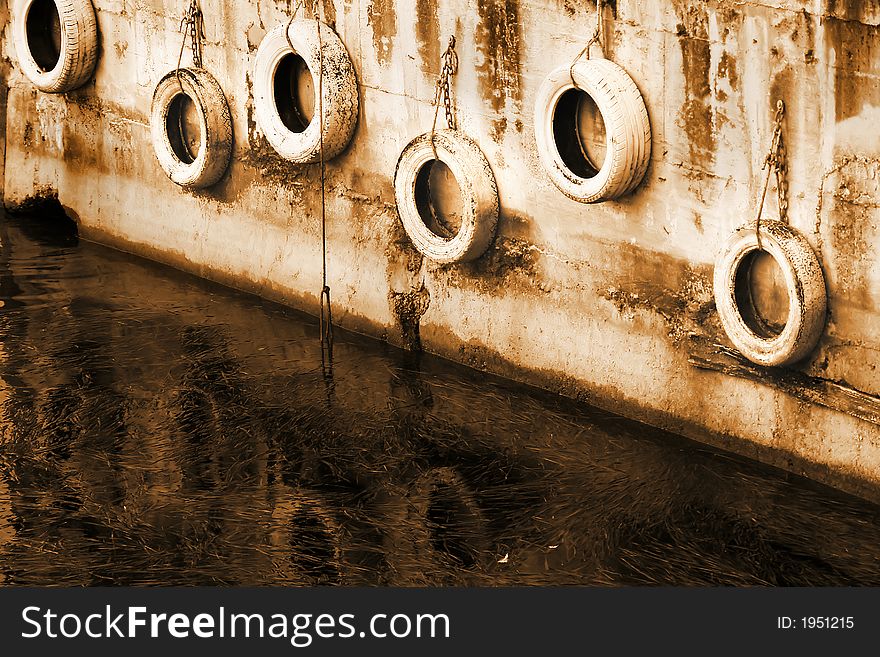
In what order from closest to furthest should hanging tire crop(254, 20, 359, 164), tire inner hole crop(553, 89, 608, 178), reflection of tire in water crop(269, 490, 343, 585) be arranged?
1. reflection of tire in water crop(269, 490, 343, 585)
2. tire inner hole crop(553, 89, 608, 178)
3. hanging tire crop(254, 20, 359, 164)

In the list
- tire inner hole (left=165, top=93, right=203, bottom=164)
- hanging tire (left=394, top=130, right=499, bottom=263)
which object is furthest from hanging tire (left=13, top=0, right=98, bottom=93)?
hanging tire (left=394, top=130, right=499, bottom=263)

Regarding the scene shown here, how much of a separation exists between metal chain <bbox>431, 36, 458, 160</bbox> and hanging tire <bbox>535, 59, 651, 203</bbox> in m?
0.85

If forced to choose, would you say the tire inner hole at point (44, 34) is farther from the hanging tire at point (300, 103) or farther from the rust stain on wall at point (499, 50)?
the rust stain on wall at point (499, 50)

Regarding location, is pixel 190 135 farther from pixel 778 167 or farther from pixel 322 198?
pixel 778 167

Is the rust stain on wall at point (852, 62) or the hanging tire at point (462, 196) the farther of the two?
the hanging tire at point (462, 196)

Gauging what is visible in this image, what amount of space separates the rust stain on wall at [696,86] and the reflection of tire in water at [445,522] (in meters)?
2.43

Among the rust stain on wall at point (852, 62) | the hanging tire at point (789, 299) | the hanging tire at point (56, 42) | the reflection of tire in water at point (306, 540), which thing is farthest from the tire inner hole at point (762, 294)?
the hanging tire at point (56, 42)

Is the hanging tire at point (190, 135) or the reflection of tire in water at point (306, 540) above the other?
the hanging tire at point (190, 135)

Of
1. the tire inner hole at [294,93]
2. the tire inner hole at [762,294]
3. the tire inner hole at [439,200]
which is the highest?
the tire inner hole at [294,93]

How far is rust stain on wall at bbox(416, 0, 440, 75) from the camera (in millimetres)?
10031

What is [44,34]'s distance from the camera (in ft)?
43.7

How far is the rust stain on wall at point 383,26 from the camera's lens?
10312 mm

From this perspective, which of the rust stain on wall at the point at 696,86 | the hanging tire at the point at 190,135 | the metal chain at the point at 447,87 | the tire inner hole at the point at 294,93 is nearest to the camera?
the rust stain on wall at the point at 696,86

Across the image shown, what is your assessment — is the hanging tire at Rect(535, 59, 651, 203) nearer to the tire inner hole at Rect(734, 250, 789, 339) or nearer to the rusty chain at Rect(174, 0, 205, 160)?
the tire inner hole at Rect(734, 250, 789, 339)
